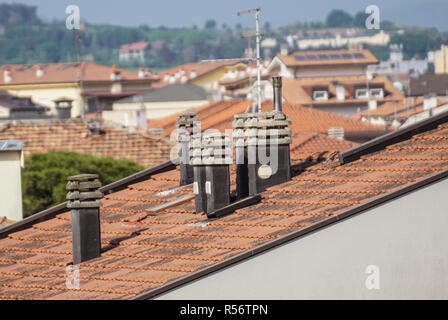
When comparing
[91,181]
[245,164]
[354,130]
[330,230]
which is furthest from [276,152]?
[354,130]

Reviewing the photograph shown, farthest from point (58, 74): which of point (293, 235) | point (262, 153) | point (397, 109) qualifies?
point (293, 235)

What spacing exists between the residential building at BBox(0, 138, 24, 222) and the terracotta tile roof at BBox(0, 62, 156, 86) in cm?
8509

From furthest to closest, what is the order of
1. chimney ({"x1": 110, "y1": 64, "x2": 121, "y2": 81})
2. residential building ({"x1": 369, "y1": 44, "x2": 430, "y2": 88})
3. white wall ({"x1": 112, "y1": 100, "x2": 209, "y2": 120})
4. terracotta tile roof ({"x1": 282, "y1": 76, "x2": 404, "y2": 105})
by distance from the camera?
chimney ({"x1": 110, "y1": 64, "x2": 121, "y2": 81}) < residential building ({"x1": 369, "y1": 44, "x2": 430, "y2": 88}) < white wall ({"x1": 112, "y1": 100, "x2": 209, "y2": 120}) < terracotta tile roof ({"x1": 282, "y1": 76, "x2": 404, "y2": 105})

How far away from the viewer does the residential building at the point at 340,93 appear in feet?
367

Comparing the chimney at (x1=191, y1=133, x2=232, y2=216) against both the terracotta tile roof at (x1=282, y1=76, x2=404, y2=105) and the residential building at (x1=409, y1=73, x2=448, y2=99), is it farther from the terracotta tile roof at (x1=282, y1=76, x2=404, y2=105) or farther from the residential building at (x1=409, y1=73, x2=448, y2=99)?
the terracotta tile roof at (x1=282, y1=76, x2=404, y2=105)

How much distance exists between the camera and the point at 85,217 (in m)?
18.3

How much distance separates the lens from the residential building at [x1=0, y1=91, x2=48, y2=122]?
79.4 metres

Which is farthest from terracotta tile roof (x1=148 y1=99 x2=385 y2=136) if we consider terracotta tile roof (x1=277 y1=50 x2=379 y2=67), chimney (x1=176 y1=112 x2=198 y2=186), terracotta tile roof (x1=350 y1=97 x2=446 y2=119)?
terracotta tile roof (x1=277 y1=50 x2=379 y2=67)

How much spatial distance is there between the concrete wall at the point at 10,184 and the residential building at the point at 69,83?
80.0m

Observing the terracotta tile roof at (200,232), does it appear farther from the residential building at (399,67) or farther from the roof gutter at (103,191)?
the residential building at (399,67)

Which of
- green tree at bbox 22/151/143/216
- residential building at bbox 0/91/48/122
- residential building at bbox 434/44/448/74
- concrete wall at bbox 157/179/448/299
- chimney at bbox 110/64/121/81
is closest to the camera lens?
concrete wall at bbox 157/179/448/299

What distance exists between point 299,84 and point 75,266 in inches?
3891

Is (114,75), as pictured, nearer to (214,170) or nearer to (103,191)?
(103,191)

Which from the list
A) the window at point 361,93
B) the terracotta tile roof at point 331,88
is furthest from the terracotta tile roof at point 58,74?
the window at point 361,93
